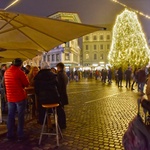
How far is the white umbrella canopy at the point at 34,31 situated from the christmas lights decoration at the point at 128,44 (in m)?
30.5

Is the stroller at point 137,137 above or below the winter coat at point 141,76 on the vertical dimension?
below

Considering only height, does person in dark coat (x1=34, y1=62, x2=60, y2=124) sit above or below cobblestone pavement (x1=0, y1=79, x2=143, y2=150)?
above

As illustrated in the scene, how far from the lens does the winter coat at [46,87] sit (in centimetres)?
595

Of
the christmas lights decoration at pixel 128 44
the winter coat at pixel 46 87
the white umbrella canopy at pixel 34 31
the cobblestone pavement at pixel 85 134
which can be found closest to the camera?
the cobblestone pavement at pixel 85 134

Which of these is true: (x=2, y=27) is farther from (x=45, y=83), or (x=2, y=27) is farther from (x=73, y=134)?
(x=73, y=134)

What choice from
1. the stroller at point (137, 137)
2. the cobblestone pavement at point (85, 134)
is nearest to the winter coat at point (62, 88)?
the cobblestone pavement at point (85, 134)

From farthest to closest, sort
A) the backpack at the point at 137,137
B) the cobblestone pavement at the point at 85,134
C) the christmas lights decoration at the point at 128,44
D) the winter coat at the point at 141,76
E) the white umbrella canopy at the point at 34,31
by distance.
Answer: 1. the christmas lights decoration at the point at 128,44
2. the winter coat at the point at 141,76
3. the white umbrella canopy at the point at 34,31
4. the cobblestone pavement at the point at 85,134
5. the backpack at the point at 137,137

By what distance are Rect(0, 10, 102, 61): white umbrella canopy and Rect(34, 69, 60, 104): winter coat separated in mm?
1231

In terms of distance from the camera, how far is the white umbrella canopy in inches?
244

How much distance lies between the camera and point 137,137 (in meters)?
3.11

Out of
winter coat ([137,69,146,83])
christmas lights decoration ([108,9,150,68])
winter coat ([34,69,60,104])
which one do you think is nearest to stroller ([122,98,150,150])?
winter coat ([34,69,60,104])

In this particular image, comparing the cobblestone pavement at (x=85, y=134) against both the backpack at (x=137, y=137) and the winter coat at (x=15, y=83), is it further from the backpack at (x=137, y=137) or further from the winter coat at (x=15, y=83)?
the backpack at (x=137, y=137)

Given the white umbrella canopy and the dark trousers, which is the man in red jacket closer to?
the dark trousers

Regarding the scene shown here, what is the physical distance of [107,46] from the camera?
308 ft
